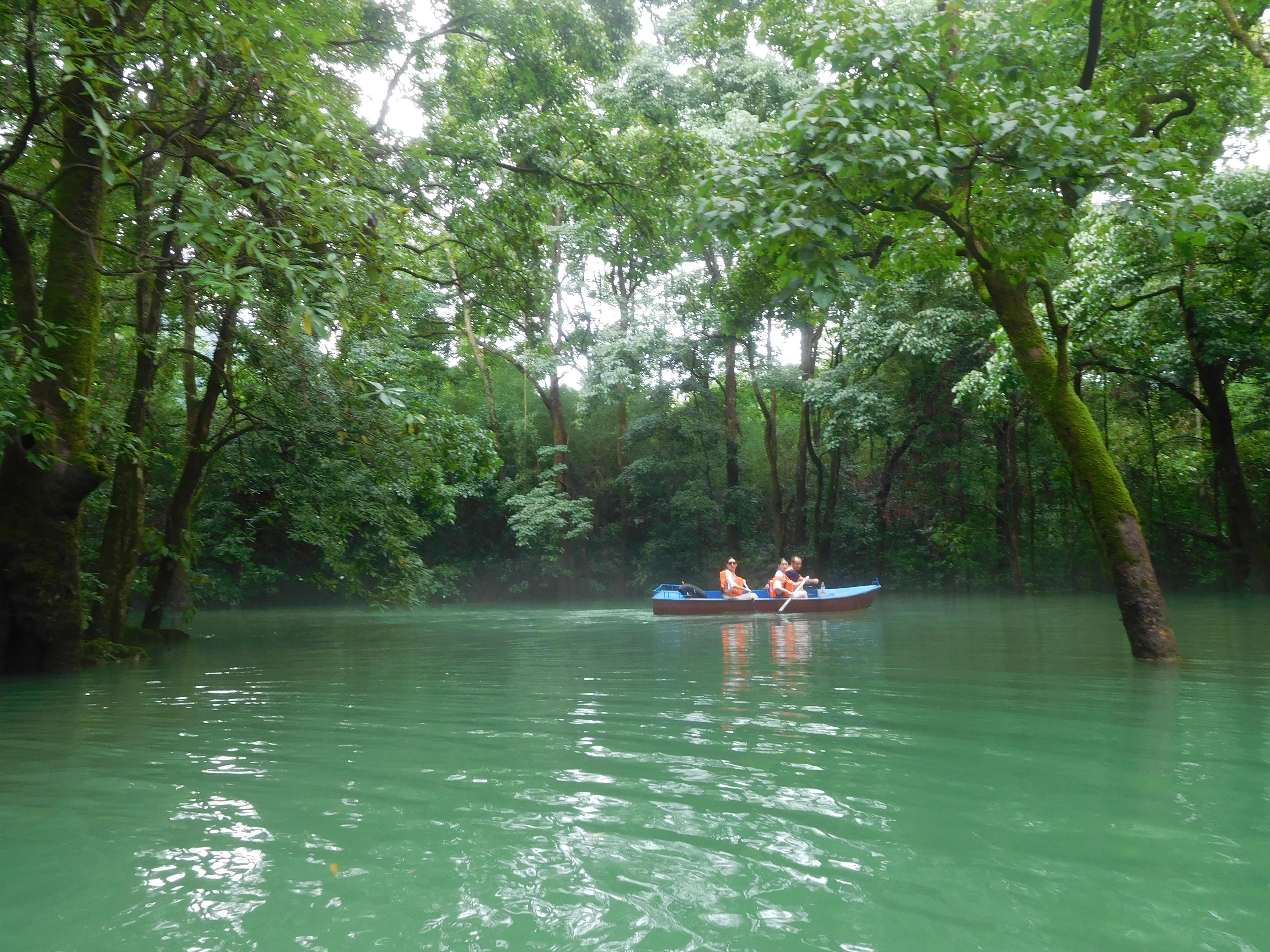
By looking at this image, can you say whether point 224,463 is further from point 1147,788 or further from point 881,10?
point 1147,788

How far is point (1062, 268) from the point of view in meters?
21.0

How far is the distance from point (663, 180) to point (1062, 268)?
13602mm

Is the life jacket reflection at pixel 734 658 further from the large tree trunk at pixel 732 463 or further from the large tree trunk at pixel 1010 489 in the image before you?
the large tree trunk at pixel 732 463

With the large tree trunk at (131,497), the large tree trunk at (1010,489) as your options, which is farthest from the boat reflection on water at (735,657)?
the large tree trunk at (1010,489)

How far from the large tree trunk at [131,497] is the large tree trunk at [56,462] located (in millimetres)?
1026

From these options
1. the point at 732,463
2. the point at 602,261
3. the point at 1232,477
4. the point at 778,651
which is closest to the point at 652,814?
the point at 778,651

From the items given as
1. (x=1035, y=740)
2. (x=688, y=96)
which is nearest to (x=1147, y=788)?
(x=1035, y=740)

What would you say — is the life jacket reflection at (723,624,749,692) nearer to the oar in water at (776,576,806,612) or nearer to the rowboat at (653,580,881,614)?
the rowboat at (653,580,881,614)

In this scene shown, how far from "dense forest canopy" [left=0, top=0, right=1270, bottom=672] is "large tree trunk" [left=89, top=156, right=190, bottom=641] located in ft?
0.20

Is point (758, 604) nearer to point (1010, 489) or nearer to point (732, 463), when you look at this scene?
point (1010, 489)

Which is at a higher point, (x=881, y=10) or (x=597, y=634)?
(x=881, y=10)

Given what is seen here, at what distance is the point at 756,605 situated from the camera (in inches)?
715

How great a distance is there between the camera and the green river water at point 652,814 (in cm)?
280

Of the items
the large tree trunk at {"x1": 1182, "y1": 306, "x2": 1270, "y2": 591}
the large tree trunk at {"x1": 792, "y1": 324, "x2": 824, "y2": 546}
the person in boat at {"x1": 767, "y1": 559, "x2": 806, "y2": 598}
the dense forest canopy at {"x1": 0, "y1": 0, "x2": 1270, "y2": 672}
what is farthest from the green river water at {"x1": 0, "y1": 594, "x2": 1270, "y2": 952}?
the large tree trunk at {"x1": 792, "y1": 324, "x2": 824, "y2": 546}
